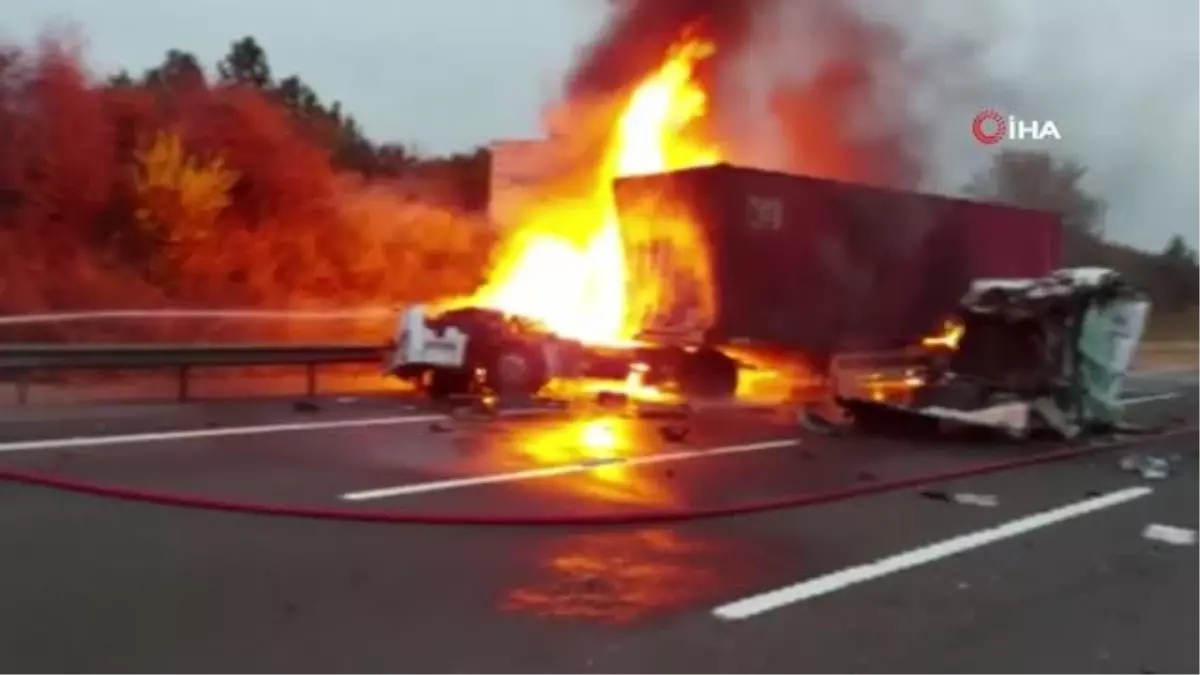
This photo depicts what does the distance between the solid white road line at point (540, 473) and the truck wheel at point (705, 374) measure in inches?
200

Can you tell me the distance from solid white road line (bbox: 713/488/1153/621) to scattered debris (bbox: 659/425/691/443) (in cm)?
434

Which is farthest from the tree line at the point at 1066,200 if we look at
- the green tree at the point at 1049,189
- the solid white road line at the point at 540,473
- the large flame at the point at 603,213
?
the solid white road line at the point at 540,473

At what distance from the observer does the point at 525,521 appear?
8602 mm

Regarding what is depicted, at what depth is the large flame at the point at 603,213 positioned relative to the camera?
66.2 ft

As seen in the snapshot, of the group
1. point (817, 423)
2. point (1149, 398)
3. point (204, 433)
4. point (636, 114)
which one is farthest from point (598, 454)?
point (1149, 398)

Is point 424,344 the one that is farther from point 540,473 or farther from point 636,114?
point 540,473

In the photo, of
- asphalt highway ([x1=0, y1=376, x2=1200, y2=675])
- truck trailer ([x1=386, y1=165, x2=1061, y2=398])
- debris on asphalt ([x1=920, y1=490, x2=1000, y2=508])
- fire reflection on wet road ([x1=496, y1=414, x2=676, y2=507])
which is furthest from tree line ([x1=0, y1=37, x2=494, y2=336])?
debris on asphalt ([x1=920, y1=490, x2=1000, y2=508])

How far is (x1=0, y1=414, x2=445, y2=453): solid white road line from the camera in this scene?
1145 centimetres

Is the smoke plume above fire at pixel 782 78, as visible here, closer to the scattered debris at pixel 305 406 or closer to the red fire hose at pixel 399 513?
the scattered debris at pixel 305 406

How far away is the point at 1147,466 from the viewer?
13.2 m

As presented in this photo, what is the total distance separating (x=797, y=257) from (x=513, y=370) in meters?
4.31

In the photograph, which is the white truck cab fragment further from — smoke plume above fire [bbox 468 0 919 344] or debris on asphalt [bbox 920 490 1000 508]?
debris on asphalt [bbox 920 490 1000 508]

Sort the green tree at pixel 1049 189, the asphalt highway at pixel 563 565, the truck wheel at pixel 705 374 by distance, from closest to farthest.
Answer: the asphalt highway at pixel 563 565
the truck wheel at pixel 705 374
the green tree at pixel 1049 189

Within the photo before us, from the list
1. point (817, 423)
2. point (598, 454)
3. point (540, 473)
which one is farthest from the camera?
point (817, 423)
